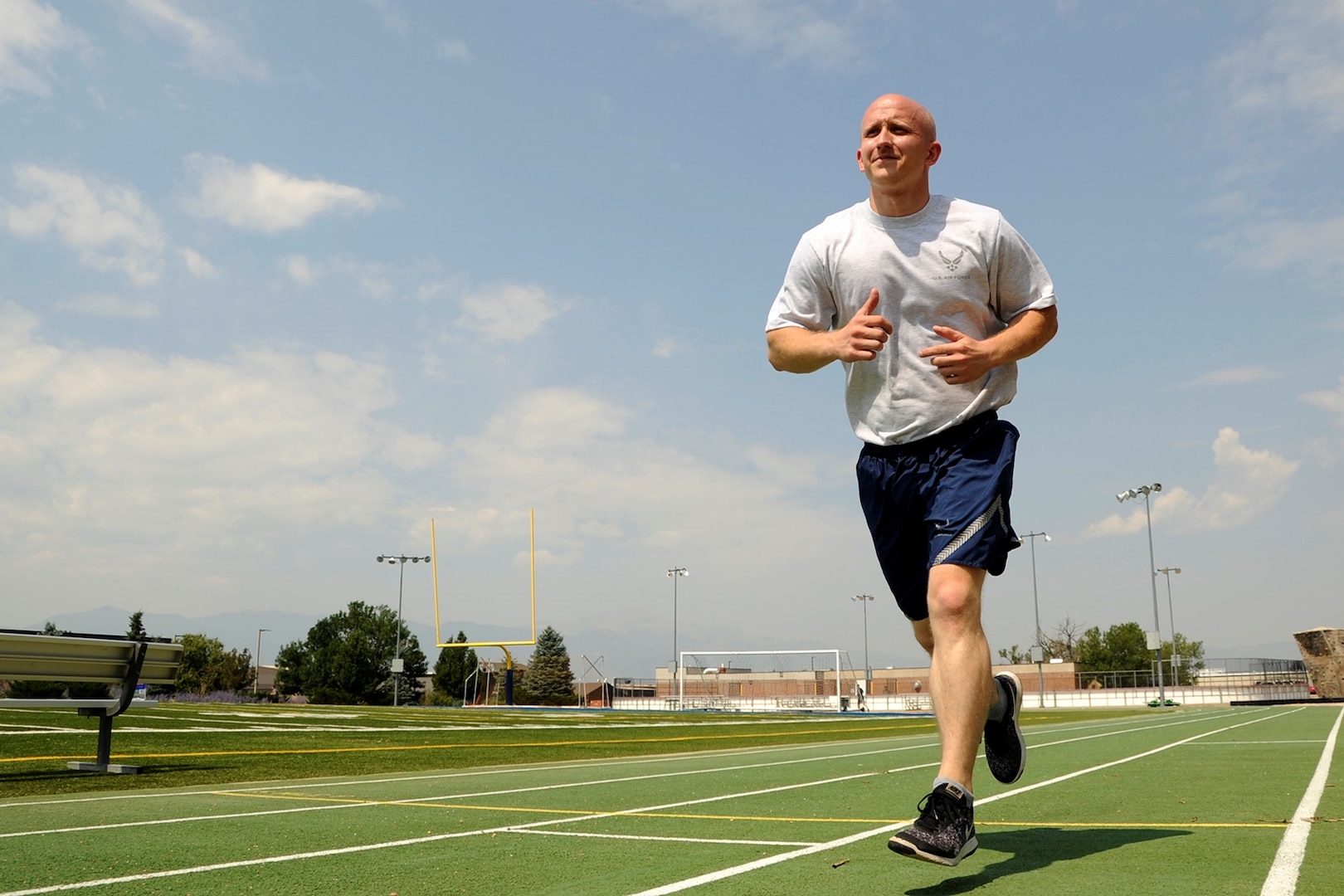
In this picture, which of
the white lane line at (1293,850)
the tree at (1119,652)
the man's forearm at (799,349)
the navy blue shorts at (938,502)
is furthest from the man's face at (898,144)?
the tree at (1119,652)

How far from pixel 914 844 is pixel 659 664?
96.8 m

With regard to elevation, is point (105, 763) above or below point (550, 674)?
above

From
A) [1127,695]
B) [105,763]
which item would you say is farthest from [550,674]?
[105,763]

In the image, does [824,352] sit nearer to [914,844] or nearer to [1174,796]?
[914,844]

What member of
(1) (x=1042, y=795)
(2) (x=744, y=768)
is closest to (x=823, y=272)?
(1) (x=1042, y=795)

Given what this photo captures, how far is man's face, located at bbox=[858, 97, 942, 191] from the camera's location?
343 centimetres

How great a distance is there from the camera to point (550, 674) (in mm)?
83688

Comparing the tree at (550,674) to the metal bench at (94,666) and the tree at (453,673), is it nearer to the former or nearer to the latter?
the tree at (453,673)

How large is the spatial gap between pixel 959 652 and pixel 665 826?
1.71m

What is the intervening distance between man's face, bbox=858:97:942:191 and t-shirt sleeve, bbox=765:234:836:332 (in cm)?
33

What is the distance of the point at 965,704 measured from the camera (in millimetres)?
3078

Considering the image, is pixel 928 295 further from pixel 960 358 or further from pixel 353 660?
pixel 353 660

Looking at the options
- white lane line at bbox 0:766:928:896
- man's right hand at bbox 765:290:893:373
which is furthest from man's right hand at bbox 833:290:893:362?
white lane line at bbox 0:766:928:896

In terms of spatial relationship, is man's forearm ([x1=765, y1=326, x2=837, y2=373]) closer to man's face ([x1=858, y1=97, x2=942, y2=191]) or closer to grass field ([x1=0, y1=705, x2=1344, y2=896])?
man's face ([x1=858, y1=97, x2=942, y2=191])
